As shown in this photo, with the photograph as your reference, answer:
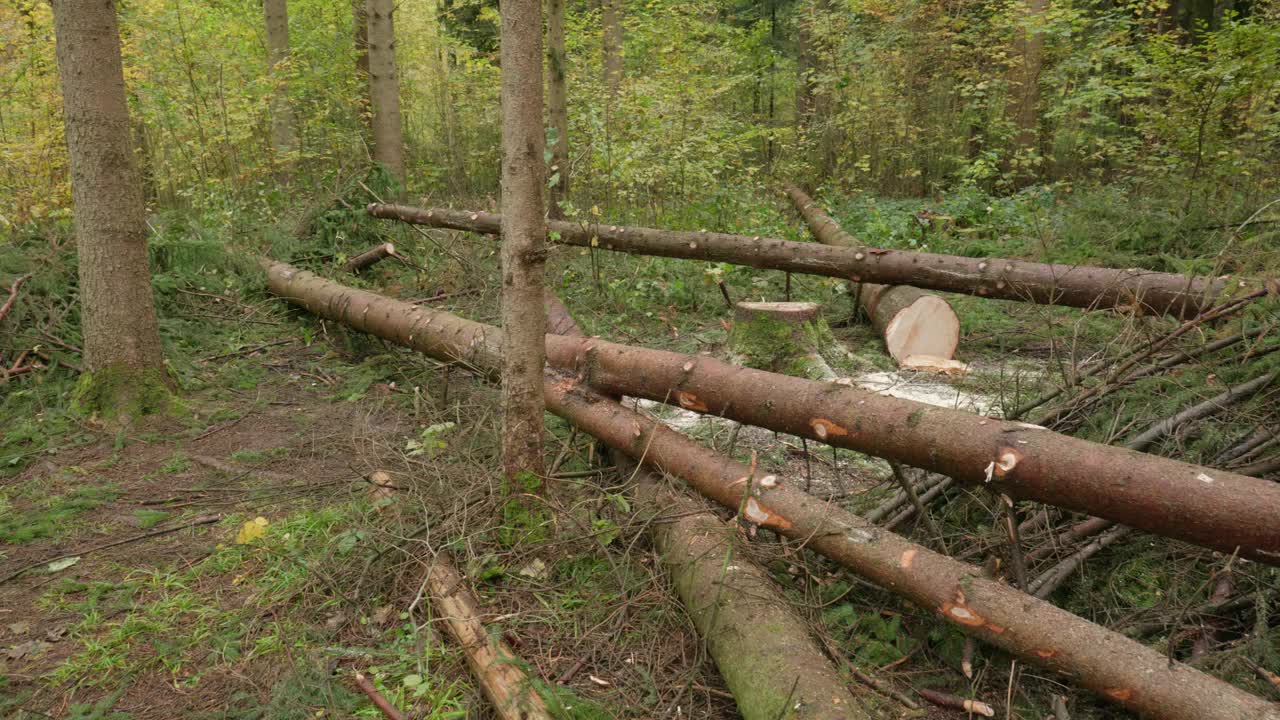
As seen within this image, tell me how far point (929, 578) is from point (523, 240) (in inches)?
80.2

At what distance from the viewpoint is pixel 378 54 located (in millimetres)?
10047

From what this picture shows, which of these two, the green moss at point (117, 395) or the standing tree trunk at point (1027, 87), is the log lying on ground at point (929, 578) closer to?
the green moss at point (117, 395)

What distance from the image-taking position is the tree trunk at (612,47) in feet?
38.4

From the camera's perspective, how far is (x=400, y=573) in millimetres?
3082

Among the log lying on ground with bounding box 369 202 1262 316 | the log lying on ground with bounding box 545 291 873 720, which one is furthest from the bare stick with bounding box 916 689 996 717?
the log lying on ground with bounding box 369 202 1262 316

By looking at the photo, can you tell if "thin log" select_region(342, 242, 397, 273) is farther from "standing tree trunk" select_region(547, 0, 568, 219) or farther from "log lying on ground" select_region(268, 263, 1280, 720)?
"log lying on ground" select_region(268, 263, 1280, 720)

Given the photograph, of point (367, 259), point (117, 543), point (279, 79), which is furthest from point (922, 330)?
point (279, 79)

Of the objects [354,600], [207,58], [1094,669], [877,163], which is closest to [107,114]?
[354,600]

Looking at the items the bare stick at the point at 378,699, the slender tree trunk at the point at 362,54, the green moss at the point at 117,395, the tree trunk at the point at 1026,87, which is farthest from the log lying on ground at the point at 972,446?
the tree trunk at the point at 1026,87

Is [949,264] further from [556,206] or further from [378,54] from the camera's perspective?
[378,54]

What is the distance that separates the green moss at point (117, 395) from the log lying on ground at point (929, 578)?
2415 millimetres

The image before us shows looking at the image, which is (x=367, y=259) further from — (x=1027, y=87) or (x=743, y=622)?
(x=1027, y=87)

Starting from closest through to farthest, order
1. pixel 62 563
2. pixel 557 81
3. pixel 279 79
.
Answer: pixel 62 563 → pixel 557 81 → pixel 279 79

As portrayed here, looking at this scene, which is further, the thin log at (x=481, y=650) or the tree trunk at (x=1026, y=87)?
the tree trunk at (x=1026, y=87)
